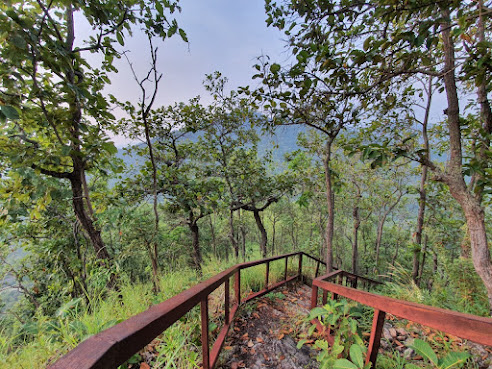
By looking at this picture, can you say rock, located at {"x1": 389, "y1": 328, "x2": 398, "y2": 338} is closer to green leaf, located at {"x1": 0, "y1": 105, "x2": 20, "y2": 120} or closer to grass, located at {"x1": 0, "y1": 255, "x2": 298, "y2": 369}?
grass, located at {"x1": 0, "y1": 255, "x2": 298, "y2": 369}

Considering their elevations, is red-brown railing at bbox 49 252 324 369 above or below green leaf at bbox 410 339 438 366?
above

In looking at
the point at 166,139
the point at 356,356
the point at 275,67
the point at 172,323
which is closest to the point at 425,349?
the point at 356,356

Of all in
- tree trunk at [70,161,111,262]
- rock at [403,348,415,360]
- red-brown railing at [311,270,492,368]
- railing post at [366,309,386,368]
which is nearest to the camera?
red-brown railing at [311,270,492,368]

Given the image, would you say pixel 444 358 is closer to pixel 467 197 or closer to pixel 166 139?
pixel 467 197

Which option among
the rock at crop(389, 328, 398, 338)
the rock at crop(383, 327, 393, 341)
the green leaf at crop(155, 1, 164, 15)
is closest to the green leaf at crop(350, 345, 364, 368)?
the rock at crop(383, 327, 393, 341)

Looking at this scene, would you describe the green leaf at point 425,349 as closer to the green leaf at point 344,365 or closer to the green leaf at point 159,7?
the green leaf at point 344,365

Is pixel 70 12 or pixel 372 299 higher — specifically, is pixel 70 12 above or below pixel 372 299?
above

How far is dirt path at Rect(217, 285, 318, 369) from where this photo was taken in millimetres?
2069

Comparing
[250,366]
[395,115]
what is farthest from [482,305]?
[250,366]

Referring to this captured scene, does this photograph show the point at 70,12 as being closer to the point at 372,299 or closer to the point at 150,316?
the point at 150,316

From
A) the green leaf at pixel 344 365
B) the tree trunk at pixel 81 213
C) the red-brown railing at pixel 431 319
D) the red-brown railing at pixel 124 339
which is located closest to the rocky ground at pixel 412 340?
the red-brown railing at pixel 431 319

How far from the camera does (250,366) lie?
2.01 metres

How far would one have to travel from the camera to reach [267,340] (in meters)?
2.41

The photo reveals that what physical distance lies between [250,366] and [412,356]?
5.88 feet
